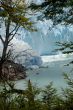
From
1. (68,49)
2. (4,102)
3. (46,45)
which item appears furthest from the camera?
(46,45)

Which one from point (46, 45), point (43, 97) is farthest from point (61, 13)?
point (46, 45)

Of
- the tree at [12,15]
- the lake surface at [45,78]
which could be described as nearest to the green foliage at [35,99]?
the lake surface at [45,78]

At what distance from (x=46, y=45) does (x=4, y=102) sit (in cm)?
12794

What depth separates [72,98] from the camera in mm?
3246

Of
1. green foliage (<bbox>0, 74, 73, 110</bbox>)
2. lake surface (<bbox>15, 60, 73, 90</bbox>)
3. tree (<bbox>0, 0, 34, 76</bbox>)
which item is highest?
tree (<bbox>0, 0, 34, 76</bbox>)

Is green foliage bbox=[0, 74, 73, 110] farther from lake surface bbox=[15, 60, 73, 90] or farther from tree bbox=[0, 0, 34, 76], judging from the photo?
tree bbox=[0, 0, 34, 76]

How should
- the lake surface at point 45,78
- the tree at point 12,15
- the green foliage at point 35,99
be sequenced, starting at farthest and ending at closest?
the tree at point 12,15 < the lake surface at point 45,78 < the green foliage at point 35,99

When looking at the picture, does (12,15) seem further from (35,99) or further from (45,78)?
(45,78)

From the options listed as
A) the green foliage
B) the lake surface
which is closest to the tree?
the lake surface

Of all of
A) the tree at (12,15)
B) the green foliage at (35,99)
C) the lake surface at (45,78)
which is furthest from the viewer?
the tree at (12,15)

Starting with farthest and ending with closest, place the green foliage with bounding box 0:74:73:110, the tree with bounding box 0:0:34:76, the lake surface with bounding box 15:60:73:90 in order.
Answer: the tree with bounding box 0:0:34:76 < the lake surface with bounding box 15:60:73:90 < the green foliage with bounding box 0:74:73:110

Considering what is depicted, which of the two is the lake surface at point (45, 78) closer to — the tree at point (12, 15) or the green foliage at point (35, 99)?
the green foliage at point (35, 99)

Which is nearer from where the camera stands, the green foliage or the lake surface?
the green foliage

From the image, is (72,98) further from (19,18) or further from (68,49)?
(19,18)
